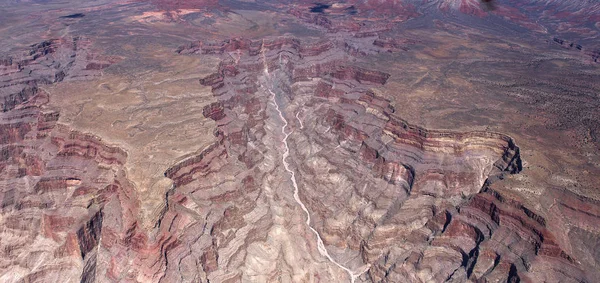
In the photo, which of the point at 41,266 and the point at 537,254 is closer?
the point at 537,254

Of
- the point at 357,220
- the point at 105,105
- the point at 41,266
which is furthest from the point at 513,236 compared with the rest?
the point at 105,105

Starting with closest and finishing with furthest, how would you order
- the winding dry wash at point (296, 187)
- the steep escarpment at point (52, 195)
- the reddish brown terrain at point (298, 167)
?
1. the reddish brown terrain at point (298, 167)
2. the steep escarpment at point (52, 195)
3. the winding dry wash at point (296, 187)

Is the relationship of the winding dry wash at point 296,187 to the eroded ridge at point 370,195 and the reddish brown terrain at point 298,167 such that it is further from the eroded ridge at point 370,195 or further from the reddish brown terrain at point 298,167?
the reddish brown terrain at point 298,167

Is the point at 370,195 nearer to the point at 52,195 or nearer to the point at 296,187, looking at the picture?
the point at 296,187

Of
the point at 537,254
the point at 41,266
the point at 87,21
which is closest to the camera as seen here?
the point at 537,254

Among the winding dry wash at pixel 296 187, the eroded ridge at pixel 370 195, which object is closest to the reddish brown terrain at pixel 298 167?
the eroded ridge at pixel 370 195

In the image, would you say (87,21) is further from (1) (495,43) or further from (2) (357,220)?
(1) (495,43)

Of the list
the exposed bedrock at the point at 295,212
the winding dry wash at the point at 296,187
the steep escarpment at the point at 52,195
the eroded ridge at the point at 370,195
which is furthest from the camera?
the winding dry wash at the point at 296,187

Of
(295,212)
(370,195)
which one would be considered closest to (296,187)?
(295,212)
